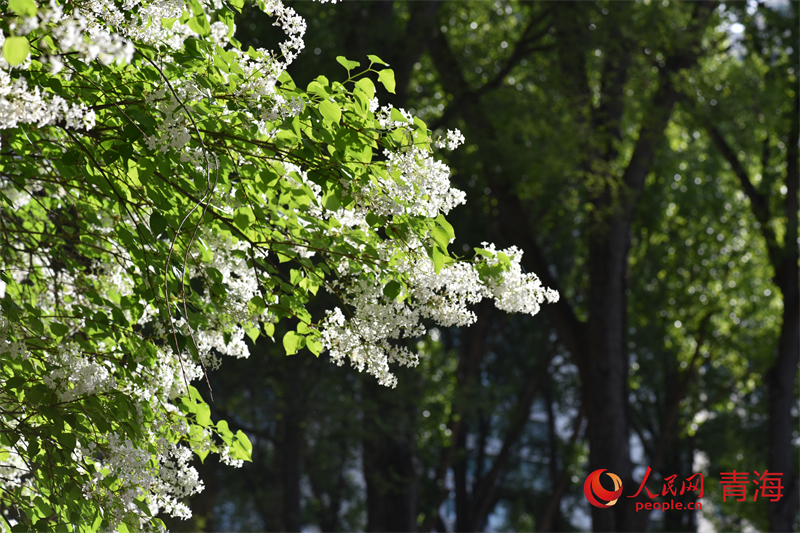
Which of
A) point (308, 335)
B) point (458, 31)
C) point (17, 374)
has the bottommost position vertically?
point (17, 374)

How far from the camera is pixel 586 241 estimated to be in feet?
38.4

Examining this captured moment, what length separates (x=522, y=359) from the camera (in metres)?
19.4

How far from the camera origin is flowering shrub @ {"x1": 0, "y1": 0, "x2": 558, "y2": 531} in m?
2.72

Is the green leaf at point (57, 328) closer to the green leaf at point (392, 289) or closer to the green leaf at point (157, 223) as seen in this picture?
the green leaf at point (157, 223)

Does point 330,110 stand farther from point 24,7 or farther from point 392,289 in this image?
point 24,7

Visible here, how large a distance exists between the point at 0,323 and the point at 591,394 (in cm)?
842

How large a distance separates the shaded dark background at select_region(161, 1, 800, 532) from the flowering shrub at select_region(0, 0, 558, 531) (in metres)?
4.15

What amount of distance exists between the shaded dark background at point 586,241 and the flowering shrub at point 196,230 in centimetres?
415

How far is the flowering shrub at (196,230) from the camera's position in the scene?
2723 mm

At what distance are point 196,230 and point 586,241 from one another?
9.79 meters

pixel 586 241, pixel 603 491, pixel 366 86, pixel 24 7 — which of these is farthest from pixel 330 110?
pixel 586 241

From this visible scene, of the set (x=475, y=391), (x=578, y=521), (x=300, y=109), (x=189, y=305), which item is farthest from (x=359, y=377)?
(x=578, y=521)

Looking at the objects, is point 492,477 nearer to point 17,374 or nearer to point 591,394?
point 591,394

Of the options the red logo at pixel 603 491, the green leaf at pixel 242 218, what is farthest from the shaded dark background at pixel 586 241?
the green leaf at pixel 242 218
